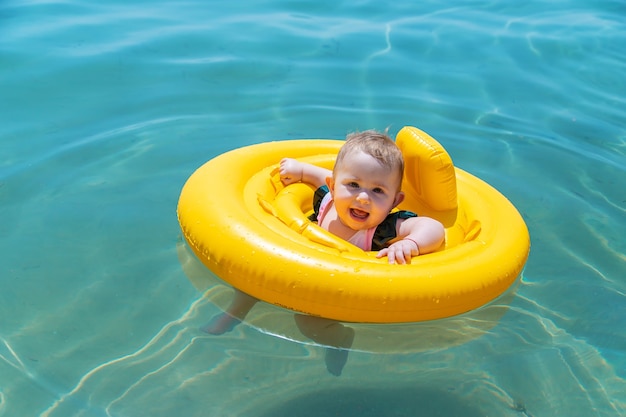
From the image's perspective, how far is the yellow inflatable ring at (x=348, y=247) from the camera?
10.3 ft

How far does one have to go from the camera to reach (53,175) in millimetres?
4809

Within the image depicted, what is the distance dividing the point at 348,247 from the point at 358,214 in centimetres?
27

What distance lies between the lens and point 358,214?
362 cm

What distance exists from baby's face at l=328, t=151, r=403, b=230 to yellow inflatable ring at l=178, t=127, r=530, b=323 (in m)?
0.21

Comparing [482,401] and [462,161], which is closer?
[482,401]

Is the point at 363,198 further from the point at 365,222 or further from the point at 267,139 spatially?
the point at 267,139

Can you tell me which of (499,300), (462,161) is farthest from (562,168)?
(499,300)

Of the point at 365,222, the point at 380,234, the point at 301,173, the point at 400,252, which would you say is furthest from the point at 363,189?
the point at 301,173

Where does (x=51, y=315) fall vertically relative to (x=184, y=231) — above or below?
below

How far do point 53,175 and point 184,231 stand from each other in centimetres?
159

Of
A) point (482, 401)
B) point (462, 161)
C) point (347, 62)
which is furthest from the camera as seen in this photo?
point (347, 62)

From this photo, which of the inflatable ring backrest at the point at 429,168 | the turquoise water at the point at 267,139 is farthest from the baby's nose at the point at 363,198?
the turquoise water at the point at 267,139

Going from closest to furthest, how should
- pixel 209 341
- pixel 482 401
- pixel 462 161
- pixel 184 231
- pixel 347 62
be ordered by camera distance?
pixel 482 401 → pixel 209 341 → pixel 184 231 → pixel 462 161 → pixel 347 62

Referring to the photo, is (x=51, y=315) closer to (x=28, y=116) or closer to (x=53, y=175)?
(x=53, y=175)
